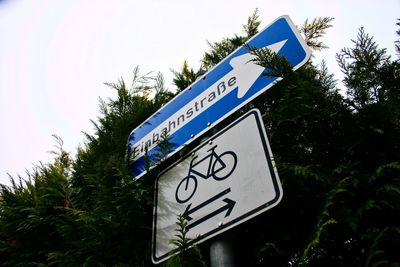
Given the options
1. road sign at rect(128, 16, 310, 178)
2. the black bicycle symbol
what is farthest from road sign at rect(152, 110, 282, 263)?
road sign at rect(128, 16, 310, 178)

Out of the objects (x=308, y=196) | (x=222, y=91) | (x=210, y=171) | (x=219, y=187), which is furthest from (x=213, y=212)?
(x=222, y=91)

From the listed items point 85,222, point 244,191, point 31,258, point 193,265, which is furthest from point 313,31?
point 31,258

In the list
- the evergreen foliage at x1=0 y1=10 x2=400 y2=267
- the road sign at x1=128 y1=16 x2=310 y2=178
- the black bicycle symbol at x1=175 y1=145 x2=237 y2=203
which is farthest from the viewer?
the road sign at x1=128 y1=16 x2=310 y2=178

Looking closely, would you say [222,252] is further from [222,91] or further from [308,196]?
[222,91]

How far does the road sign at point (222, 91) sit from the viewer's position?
1.60 metres

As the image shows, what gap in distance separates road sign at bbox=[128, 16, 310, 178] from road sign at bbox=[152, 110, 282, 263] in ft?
0.68

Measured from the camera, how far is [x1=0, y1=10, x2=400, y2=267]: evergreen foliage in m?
1.16

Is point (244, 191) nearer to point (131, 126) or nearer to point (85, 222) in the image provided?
point (85, 222)

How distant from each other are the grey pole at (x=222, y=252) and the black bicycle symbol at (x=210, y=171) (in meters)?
0.25

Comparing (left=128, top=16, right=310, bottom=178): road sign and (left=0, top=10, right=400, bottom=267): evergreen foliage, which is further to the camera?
(left=128, top=16, right=310, bottom=178): road sign

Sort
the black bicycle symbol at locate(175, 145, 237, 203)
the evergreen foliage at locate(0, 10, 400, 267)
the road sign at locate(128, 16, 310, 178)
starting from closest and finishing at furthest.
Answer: the evergreen foliage at locate(0, 10, 400, 267)
the black bicycle symbol at locate(175, 145, 237, 203)
the road sign at locate(128, 16, 310, 178)

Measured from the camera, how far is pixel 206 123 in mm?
1702

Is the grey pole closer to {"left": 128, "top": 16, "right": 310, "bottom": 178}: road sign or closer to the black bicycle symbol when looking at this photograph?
the black bicycle symbol

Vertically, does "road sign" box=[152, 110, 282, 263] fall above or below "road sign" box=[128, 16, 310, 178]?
below
